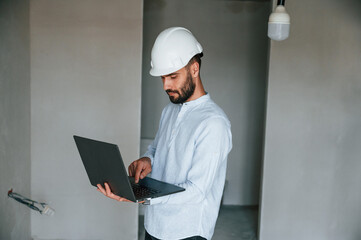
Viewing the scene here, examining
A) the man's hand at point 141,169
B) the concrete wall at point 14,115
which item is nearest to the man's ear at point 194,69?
the man's hand at point 141,169

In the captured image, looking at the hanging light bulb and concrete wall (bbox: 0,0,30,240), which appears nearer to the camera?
the hanging light bulb

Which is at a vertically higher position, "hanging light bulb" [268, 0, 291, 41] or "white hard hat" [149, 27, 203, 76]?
"hanging light bulb" [268, 0, 291, 41]

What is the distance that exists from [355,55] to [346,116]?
1.85 ft

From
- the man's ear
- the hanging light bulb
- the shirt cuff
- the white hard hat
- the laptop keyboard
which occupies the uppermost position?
the hanging light bulb

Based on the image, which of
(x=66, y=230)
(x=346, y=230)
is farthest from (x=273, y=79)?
(x=66, y=230)

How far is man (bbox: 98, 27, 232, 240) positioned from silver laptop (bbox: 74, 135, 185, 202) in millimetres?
45

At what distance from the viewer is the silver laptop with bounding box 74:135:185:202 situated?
66.2 inches

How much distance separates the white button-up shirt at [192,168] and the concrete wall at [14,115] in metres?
1.52

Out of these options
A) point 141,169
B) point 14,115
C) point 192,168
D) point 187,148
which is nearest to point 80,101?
point 14,115

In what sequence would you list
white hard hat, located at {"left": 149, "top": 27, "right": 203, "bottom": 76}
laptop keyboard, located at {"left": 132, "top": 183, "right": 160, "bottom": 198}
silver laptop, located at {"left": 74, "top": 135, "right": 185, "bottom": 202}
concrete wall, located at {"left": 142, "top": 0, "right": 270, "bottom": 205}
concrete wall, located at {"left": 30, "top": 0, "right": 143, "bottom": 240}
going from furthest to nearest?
concrete wall, located at {"left": 142, "top": 0, "right": 270, "bottom": 205}
concrete wall, located at {"left": 30, "top": 0, "right": 143, "bottom": 240}
white hard hat, located at {"left": 149, "top": 27, "right": 203, "bottom": 76}
laptop keyboard, located at {"left": 132, "top": 183, "right": 160, "bottom": 198}
silver laptop, located at {"left": 74, "top": 135, "right": 185, "bottom": 202}

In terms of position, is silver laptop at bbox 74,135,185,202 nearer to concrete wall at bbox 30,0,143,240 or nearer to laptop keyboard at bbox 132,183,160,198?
laptop keyboard at bbox 132,183,160,198

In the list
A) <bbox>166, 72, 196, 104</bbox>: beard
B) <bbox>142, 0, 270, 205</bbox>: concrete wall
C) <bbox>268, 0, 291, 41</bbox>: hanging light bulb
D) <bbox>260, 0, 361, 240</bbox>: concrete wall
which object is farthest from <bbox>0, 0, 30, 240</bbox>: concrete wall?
<bbox>260, 0, 361, 240</bbox>: concrete wall

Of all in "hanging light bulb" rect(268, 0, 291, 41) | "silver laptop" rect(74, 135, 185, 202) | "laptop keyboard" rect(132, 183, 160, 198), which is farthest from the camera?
"hanging light bulb" rect(268, 0, 291, 41)

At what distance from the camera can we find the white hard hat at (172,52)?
1.93m
